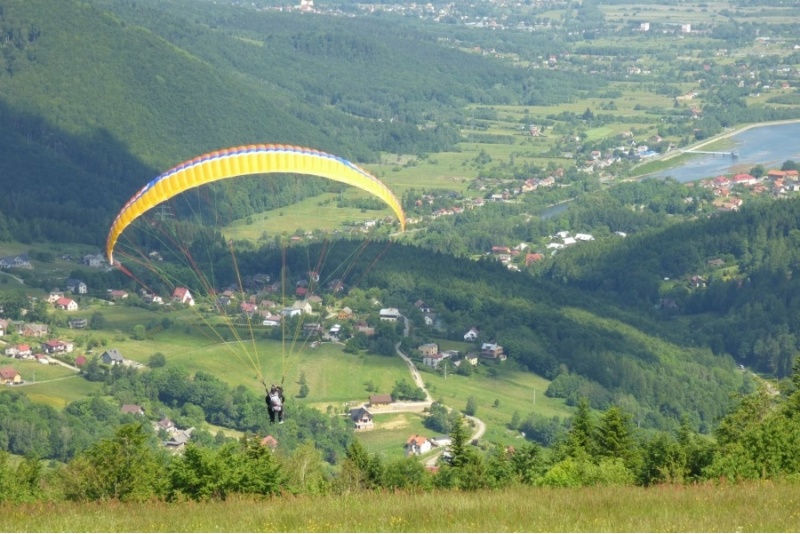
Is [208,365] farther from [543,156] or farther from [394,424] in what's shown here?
[543,156]

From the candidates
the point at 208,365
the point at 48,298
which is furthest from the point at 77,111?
the point at 208,365

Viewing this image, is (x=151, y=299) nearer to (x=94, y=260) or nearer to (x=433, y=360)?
(x=94, y=260)

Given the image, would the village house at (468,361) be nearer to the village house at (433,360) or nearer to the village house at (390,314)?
the village house at (433,360)

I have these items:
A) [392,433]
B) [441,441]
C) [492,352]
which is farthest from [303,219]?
[441,441]

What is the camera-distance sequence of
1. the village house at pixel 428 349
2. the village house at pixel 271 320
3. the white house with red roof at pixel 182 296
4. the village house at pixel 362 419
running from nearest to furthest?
the village house at pixel 362 419, the village house at pixel 428 349, the village house at pixel 271 320, the white house with red roof at pixel 182 296

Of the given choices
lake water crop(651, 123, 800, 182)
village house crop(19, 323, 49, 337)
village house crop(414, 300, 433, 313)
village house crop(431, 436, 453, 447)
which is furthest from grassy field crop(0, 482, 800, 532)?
lake water crop(651, 123, 800, 182)

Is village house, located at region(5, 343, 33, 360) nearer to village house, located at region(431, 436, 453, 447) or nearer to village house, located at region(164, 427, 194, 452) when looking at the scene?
village house, located at region(164, 427, 194, 452)

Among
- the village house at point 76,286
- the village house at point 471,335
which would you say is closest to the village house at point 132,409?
the village house at point 471,335
